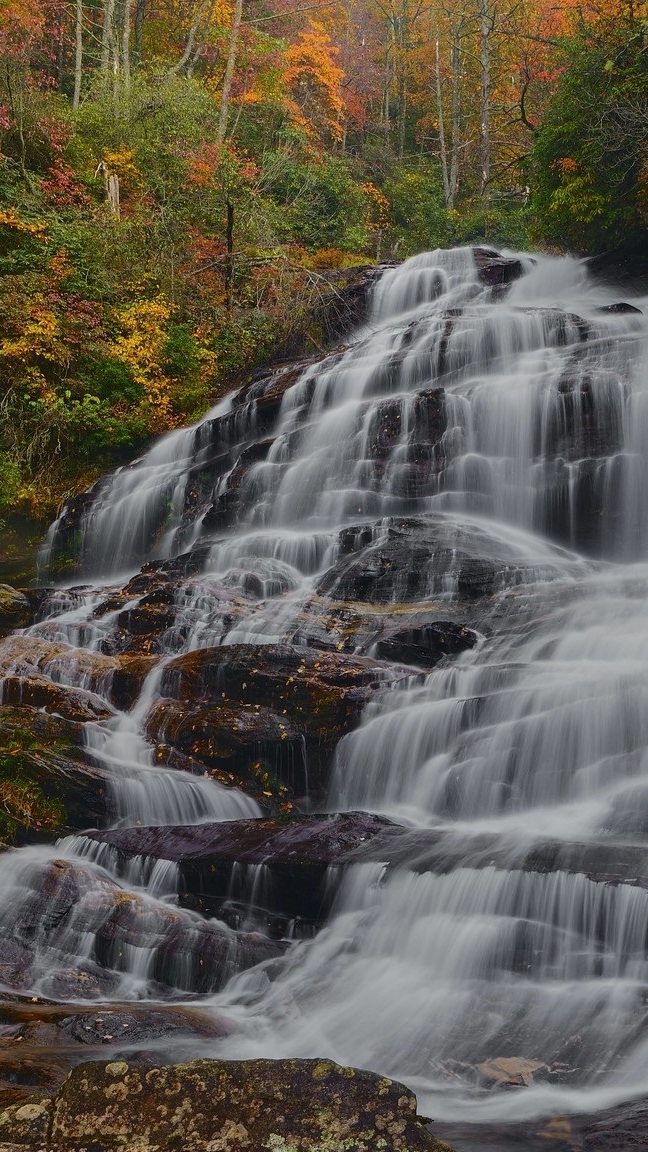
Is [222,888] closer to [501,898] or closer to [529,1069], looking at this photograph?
[501,898]

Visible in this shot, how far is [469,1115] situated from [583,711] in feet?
14.5

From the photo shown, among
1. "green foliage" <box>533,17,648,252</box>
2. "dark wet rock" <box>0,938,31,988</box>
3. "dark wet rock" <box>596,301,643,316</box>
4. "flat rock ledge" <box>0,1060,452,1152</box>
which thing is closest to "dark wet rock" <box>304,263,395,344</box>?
"green foliage" <box>533,17,648,252</box>

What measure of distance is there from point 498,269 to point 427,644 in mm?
13806

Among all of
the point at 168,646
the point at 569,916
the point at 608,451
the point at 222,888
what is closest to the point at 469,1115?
the point at 569,916

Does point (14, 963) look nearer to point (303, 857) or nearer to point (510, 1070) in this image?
point (303, 857)

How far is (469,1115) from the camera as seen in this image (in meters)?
3.83

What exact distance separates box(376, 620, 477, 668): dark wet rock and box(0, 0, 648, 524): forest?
29.7 feet

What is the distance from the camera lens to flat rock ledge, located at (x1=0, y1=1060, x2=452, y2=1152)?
2602 mm

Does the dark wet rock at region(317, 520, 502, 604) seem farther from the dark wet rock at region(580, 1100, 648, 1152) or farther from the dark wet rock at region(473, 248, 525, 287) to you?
the dark wet rock at region(473, 248, 525, 287)

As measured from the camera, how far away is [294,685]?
870cm

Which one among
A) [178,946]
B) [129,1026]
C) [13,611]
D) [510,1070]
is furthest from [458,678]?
[13,611]

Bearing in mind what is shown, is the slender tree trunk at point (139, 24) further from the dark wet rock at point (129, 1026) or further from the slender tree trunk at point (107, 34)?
the dark wet rock at point (129, 1026)

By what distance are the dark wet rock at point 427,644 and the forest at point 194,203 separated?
907cm

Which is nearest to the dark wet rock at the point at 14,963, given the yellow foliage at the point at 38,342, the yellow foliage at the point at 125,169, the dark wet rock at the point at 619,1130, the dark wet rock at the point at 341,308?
the dark wet rock at the point at 619,1130
